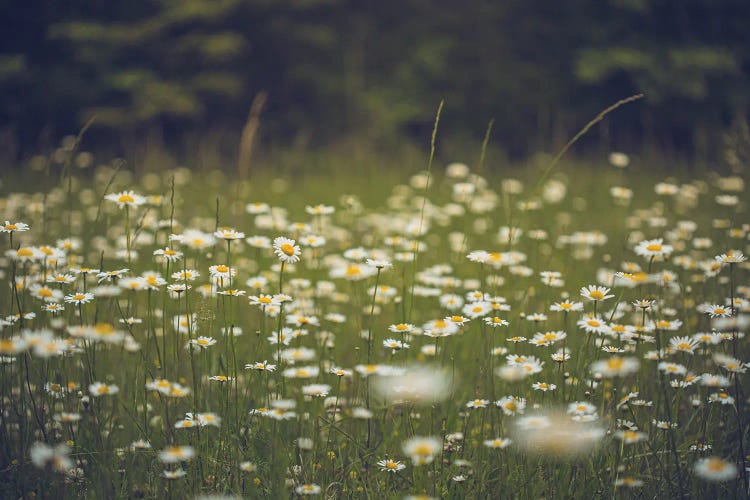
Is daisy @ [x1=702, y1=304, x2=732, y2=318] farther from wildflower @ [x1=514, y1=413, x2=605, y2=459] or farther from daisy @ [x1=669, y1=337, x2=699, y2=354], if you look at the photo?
wildflower @ [x1=514, y1=413, x2=605, y2=459]

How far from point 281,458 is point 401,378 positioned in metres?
0.47

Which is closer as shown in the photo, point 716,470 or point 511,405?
point 716,470

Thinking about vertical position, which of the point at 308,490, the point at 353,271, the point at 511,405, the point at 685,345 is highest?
the point at 353,271

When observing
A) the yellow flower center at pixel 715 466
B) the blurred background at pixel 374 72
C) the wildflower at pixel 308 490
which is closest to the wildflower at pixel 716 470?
the yellow flower center at pixel 715 466

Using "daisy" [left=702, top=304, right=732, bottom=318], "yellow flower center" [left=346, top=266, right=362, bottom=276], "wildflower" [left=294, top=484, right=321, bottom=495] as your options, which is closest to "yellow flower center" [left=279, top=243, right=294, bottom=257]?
"yellow flower center" [left=346, top=266, right=362, bottom=276]

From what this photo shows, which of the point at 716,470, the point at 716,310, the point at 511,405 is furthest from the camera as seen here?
the point at 716,310

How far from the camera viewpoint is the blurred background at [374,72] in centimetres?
771

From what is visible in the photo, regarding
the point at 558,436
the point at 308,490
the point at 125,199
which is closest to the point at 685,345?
the point at 558,436

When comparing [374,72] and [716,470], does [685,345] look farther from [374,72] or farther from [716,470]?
[374,72]

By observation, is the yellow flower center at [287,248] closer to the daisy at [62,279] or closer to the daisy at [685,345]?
the daisy at [62,279]

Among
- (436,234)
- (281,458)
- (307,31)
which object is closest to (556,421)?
(281,458)

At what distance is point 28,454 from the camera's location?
1.65 m

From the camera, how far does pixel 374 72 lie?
9367mm

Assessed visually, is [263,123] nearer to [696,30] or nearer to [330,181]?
[330,181]
